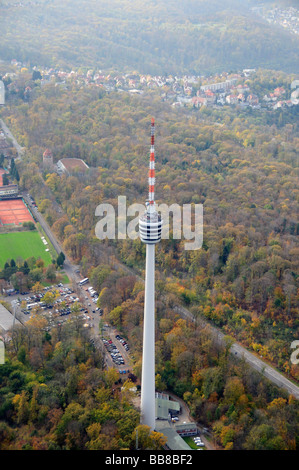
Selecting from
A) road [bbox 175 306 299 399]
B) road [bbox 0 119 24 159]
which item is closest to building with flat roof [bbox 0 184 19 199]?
road [bbox 0 119 24 159]

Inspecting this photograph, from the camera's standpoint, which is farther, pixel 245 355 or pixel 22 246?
pixel 22 246

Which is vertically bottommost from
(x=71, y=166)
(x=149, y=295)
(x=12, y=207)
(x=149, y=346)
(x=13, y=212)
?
(x=13, y=212)

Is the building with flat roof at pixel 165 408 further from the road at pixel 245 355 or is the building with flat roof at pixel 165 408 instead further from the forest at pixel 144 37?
the forest at pixel 144 37

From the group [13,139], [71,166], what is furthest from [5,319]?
[13,139]

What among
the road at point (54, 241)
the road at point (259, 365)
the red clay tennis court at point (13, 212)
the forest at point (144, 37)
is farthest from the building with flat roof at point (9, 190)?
the forest at point (144, 37)

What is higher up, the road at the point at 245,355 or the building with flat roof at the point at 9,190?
the building with flat roof at the point at 9,190

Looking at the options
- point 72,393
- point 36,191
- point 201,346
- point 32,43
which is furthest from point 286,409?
point 32,43

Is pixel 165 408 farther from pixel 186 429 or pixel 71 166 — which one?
pixel 71 166

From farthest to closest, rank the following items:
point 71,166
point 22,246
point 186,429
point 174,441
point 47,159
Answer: point 47,159 → point 71,166 → point 22,246 → point 186,429 → point 174,441
